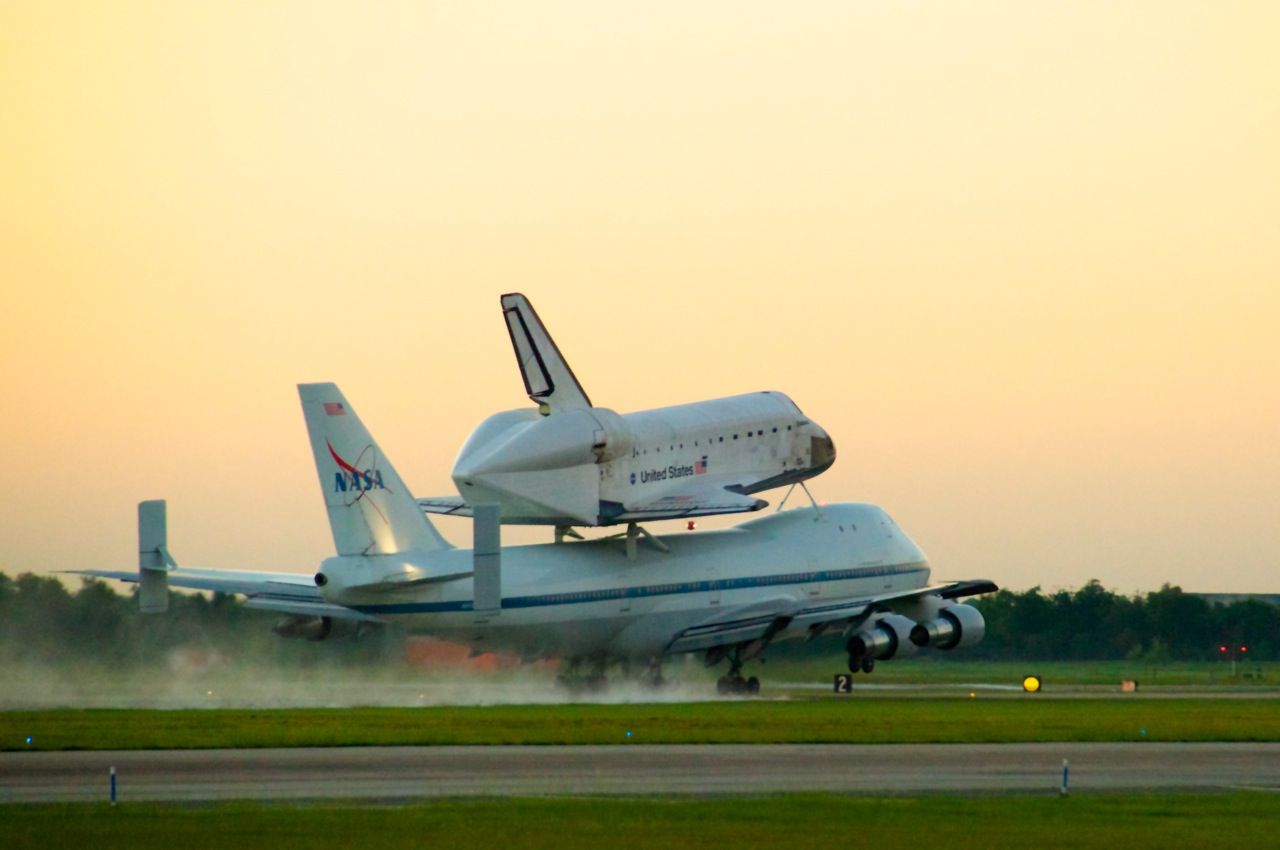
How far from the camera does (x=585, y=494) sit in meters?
54.1

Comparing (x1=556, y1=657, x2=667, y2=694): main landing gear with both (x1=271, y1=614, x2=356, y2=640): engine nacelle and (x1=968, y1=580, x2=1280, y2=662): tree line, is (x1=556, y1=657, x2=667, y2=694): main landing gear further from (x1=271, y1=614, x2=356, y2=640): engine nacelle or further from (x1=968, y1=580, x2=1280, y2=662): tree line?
(x1=968, y1=580, x2=1280, y2=662): tree line

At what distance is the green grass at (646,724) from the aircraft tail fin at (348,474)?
4.28m

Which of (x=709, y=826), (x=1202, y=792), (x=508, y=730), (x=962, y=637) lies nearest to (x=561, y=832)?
(x=709, y=826)

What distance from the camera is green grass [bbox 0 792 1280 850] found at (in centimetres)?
2252

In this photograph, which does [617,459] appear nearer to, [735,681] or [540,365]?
[540,365]

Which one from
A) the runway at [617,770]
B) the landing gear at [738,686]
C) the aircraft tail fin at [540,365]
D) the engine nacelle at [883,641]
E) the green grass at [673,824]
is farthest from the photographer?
the engine nacelle at [883,641]

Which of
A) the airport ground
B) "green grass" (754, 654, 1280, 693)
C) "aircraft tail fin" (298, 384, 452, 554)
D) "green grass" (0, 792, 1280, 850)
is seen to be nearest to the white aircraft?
"aircraft tail fin" (298, 384, 452, 554)

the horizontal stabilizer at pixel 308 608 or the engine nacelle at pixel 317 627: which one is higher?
the horizontal stabilizer at pixel 308 608

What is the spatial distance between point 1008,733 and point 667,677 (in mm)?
20439

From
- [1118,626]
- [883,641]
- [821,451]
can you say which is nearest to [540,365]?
[821,451]

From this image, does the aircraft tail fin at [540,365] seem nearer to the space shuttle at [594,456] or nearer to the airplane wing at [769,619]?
the space shuttle at [594,456]

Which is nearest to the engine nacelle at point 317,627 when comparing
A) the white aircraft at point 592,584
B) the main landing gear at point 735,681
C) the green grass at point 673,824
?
the white aircraft at point 592,584

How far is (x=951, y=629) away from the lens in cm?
6088

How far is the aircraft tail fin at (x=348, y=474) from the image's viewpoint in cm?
4972
